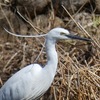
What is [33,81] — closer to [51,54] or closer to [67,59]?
[51,54]

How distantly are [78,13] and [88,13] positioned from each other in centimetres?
13

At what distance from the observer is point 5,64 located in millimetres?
4238

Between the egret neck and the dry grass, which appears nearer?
the egret neck

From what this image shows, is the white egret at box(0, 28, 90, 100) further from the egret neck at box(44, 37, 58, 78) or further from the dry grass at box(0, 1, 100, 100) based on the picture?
the dry grass at box(0, 1, 100, 100)

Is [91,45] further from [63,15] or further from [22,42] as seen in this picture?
[63,15]

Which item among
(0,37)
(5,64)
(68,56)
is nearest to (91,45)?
(68,56)

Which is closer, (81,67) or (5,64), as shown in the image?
(81,67)

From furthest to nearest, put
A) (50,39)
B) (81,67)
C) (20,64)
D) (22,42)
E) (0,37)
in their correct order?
1. (0,37)
2. (22,42)
3. (20,64)
4. (81,67)
5. (50,39)

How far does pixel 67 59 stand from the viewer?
3.77m

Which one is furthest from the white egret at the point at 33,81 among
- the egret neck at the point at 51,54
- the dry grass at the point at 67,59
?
the dry grass at the point at 67,59

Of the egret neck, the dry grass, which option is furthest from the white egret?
the dry grass

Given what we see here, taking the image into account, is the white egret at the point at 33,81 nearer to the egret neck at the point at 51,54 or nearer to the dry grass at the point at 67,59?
the egret neck at the point at 51,54

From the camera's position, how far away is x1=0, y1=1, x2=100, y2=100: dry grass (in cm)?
365

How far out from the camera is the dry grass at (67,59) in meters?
3.65
